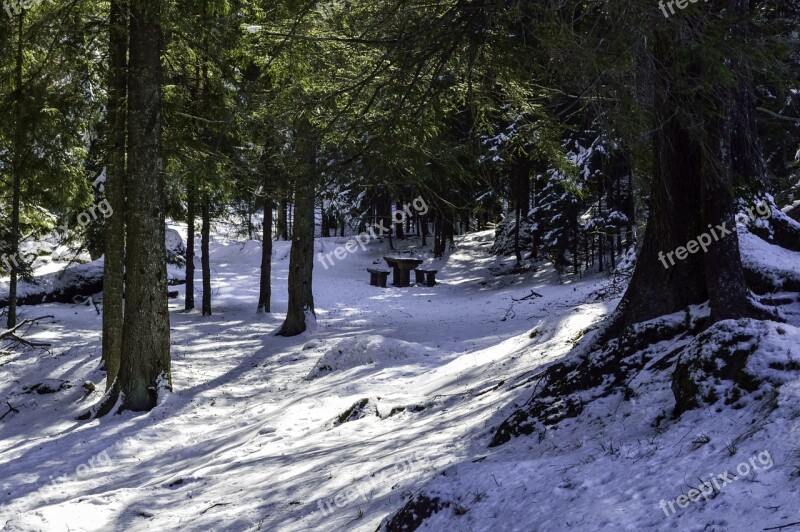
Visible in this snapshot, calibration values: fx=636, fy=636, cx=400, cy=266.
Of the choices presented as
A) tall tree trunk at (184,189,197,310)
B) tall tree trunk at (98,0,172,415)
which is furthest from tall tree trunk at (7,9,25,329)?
tall tree trunk at (184,189,197,310)

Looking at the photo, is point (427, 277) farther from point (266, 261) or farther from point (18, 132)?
point (18, 132)

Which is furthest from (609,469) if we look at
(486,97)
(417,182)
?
(486,97)

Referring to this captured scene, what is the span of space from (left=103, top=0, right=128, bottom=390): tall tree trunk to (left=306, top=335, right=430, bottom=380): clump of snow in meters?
3.55

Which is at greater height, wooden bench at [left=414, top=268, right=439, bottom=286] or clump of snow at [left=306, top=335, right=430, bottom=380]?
wooden bench at [left=414, top=268, right=439, bottom=286]

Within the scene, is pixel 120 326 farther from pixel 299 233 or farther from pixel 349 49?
pixel 349 49

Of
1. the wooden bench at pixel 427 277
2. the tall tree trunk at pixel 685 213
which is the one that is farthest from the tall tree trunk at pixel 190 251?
the tall tree trunk at pixel 685 213

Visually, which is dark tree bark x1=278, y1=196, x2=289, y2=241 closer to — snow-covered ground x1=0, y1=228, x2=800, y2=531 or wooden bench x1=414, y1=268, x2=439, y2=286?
snow-covered ground x1=0, y1=228, x2=800, y2=531

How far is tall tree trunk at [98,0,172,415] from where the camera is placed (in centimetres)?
999

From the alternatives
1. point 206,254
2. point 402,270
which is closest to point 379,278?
point 402,270

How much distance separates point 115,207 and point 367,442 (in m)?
7.30

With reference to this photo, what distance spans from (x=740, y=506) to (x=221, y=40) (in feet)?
34.8

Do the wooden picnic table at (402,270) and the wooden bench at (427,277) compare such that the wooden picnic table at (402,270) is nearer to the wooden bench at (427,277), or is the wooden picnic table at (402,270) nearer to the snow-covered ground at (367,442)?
the wooden bench at (427,277)

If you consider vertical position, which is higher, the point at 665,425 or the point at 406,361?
the point at 665,425

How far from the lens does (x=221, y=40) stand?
36.2 ft
